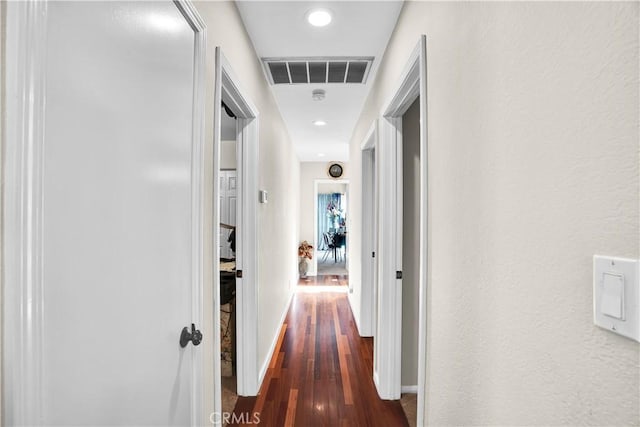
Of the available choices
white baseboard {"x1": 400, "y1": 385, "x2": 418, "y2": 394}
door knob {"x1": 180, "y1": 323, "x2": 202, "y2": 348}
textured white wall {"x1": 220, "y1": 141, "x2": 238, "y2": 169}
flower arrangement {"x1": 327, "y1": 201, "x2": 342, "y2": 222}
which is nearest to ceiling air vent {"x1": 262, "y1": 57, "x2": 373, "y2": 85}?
textured white wall {"x1": 220, "y1": 141, "x2": 238, "y2": 169}

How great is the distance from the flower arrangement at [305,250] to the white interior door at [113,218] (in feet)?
17.6

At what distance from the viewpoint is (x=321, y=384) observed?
2430mm

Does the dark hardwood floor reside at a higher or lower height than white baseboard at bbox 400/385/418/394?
lower

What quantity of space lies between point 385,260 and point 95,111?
6.19 ft

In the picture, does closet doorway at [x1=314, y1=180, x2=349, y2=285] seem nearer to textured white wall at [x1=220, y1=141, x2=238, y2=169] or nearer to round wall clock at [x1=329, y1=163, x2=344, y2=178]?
round wall clock at [x1=329, y1=163, x2=344, y2=178]

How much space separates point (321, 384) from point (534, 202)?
2.24 meters

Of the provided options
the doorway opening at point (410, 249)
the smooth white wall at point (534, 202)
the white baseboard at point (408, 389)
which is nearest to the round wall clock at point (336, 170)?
the doorway opening at point (410, 249)

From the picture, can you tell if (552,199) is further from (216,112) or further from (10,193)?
(216,112)

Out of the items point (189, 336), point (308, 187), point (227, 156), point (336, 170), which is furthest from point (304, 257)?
point (189, 336)

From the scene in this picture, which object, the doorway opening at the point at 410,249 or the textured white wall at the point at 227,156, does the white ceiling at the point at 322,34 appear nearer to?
the doorway opening at the point at 410,249

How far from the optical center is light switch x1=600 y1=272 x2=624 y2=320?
47cm

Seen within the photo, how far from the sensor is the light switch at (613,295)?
0.47m

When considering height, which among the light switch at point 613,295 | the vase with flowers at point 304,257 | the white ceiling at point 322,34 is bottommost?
the vase with flowers at point 304,257

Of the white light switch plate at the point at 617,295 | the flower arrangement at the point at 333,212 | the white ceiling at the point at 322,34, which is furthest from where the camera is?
the flower arrangement at the point at 333,212
